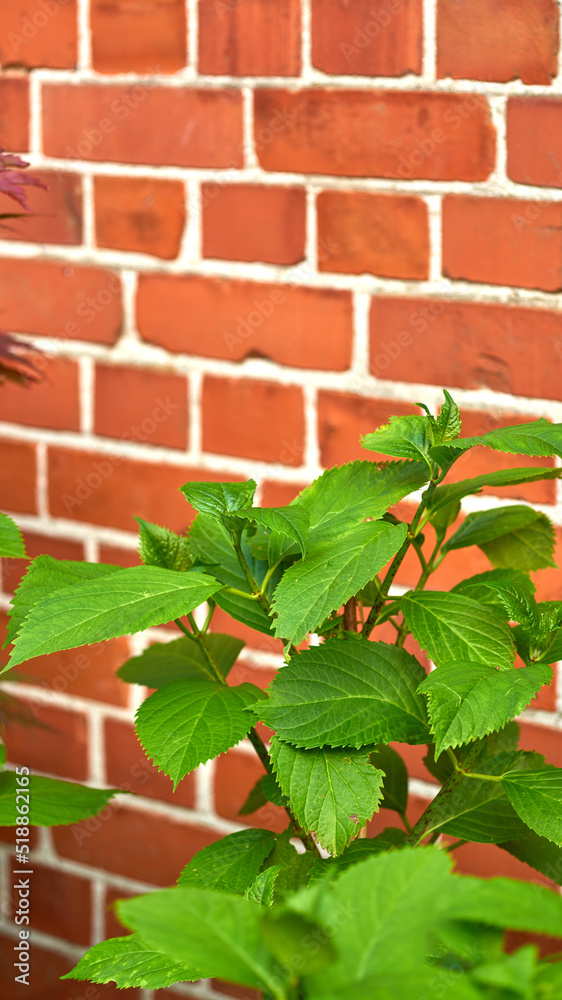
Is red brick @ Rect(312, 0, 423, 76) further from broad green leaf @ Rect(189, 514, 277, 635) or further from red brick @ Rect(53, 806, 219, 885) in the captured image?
red brick @ Rect(53, 806, 219, 885)

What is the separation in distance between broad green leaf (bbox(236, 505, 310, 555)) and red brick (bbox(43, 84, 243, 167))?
60 cm

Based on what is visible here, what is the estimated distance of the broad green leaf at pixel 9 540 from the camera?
0.62 m

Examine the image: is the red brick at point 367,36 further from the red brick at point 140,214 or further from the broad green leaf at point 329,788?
the broad green leaf at point 329,788

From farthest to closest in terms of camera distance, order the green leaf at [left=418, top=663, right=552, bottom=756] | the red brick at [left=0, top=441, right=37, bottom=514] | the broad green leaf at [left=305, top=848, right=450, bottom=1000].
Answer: the red brick at [left=0, top=441, right=37, bottom=514] → the green leaf at [left=418, top=663, right=552, bottom=756] → the broad green leaf at [left=305, top=848, right=450, bottom=1000]

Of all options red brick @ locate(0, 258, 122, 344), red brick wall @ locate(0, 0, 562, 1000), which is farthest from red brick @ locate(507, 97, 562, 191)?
red brick @ locate(0, 258, 122, 344)

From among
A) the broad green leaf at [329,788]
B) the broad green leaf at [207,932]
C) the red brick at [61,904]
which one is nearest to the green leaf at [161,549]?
the broad green leaf at [329,788]

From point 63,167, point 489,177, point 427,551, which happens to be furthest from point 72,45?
point 427,551

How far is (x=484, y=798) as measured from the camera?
1.77 ft

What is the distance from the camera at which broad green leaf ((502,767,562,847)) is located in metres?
0.46

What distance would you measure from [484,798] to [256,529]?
0.66 feet

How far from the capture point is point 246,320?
100cm

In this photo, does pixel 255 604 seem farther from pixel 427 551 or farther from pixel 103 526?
pixel 103 526

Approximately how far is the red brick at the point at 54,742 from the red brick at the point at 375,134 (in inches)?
27.6

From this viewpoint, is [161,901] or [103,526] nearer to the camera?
[161,901]
